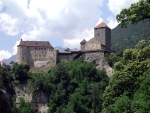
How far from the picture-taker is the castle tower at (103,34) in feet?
223

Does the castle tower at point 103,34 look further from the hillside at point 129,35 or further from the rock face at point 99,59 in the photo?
the hillside at point 129,35

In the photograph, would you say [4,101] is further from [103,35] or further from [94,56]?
[103,35]

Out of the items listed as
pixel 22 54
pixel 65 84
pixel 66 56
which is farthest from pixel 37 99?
pixel 22 54

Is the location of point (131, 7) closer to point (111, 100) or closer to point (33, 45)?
point (111, 100)

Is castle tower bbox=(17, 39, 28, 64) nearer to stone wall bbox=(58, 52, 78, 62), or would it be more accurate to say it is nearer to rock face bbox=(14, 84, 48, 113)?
stone wall bbox=(58, 52, 78, 62)

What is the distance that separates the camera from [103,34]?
224 ft

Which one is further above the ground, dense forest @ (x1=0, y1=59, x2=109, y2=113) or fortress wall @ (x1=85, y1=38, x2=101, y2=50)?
fortress wall @ (x1=85, y1=38, x2=101, y2=50)

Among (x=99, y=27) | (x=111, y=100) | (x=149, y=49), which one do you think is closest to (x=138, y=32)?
(x=99, y=27)

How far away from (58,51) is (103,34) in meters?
10.7

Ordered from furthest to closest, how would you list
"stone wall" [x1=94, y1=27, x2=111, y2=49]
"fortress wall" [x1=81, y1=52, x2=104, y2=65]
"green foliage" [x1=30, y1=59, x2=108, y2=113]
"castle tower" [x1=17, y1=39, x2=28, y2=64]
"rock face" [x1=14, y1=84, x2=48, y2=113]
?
"castle tower" [x1=17, y1=39, x2=28, y2=64]
"stone wall" [x1=94, y1=27, x2=111, y2=49]
"fortress wall" [x1=81, y1=52, x2=104, y2=65]
"rock face" [x1=14, y1=84, x2=48, y2=113]
"green foliage" [x1=30, y1=59, x2=108, y2=113]

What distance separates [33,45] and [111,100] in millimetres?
45820

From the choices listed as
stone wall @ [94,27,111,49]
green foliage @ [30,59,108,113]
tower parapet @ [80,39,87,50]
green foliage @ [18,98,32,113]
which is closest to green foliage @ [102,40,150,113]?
green foliage @ [30,59,108,113]

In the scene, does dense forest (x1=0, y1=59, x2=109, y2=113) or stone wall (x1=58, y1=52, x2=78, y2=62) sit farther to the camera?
stone wall (x1=58, y1=52, x2=78, y2=62)

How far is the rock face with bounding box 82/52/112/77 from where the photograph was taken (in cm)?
6270
